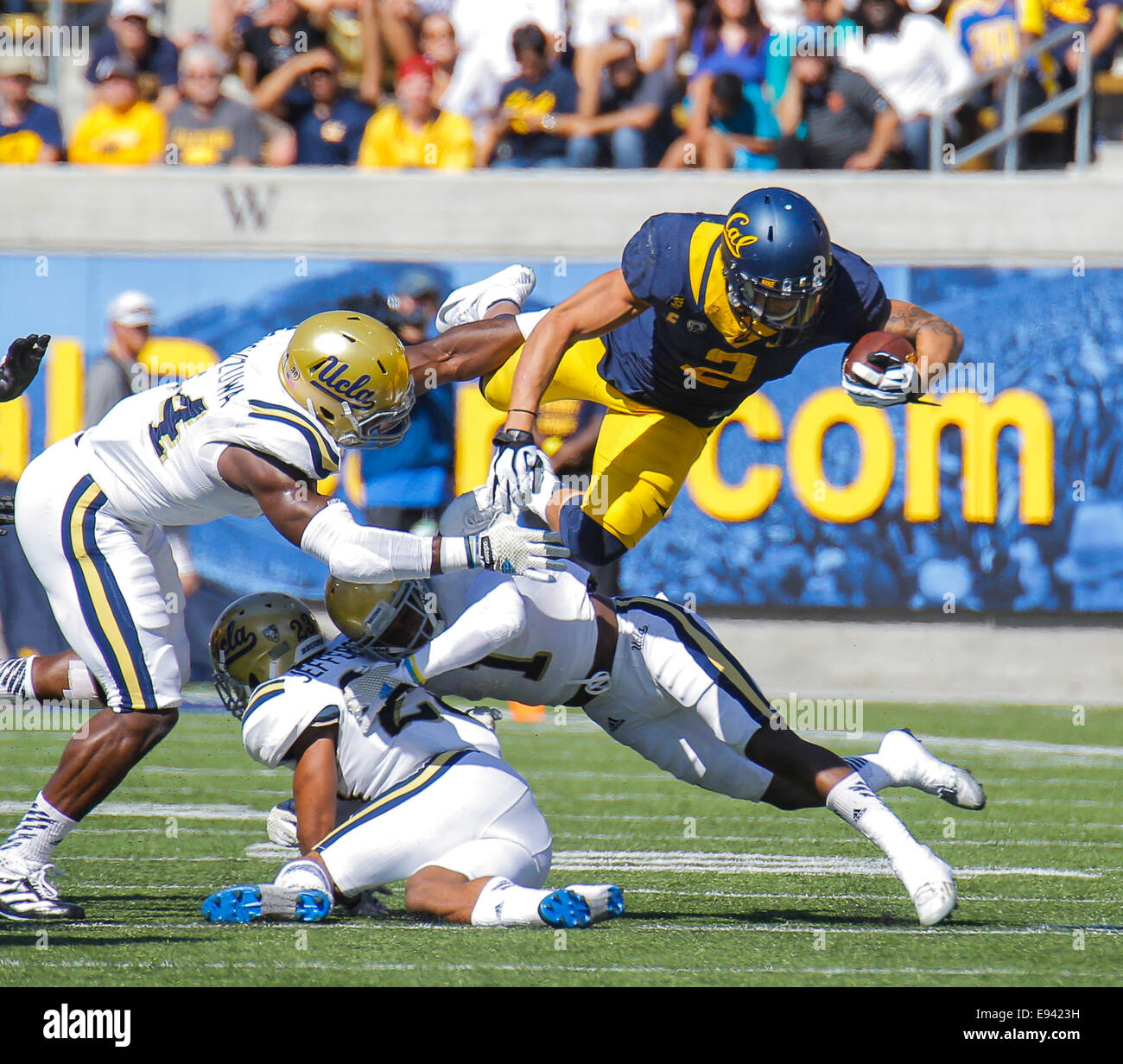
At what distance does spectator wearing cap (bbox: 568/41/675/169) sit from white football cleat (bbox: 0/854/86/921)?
7.43 meters

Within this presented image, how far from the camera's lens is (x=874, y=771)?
506 cm

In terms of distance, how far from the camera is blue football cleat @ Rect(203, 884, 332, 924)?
410cm

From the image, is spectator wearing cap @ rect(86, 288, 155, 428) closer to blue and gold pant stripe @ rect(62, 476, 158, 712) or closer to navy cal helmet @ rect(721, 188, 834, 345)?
blue and gold pant stripe @ rect(62, 476, 158, 712)

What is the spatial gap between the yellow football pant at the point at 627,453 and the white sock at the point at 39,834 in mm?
2069

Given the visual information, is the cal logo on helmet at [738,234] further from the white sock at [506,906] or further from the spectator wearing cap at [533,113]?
the spectator wearing cap at [533,113]

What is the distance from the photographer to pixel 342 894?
425 centimetres

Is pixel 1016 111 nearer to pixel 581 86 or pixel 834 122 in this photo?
pixel 834 122

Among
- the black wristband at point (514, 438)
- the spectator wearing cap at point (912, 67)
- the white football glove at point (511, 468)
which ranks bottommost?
the white football glove at point (511, 468)

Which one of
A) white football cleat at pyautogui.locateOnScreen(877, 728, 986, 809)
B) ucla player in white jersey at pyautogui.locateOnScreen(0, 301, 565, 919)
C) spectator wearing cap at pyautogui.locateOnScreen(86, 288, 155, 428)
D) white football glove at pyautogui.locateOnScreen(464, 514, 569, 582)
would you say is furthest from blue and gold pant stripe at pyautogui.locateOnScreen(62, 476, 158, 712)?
spectator wearing cap at pyautogui.locateOnScreen(86, 288, 155, 428)

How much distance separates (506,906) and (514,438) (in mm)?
1335

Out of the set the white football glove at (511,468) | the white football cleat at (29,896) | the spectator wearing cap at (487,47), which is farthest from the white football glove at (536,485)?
the spectator wearing cap at (487,47)

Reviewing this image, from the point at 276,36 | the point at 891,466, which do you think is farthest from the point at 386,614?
the point at 276,36

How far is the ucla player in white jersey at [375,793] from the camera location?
163 inches

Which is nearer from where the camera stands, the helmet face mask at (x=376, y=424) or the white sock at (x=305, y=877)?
the white sock at (x=305, y=877)
